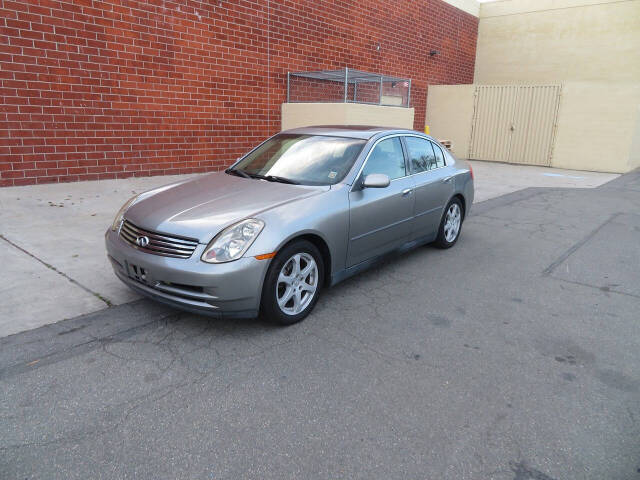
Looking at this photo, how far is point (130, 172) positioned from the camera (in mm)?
10039

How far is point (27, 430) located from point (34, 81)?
306 inches

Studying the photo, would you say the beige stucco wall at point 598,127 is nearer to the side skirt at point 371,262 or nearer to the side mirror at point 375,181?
the side skirt at point 371,262

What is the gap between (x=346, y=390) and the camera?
294 cm

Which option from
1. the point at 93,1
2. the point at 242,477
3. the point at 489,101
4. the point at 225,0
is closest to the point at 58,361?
the point at 242,477

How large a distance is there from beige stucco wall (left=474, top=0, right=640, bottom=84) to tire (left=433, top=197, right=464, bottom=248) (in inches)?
669

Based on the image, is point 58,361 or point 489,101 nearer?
point 58,361

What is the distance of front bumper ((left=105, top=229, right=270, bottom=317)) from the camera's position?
331 cm

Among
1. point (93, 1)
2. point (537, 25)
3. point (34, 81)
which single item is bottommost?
point (34, 81)

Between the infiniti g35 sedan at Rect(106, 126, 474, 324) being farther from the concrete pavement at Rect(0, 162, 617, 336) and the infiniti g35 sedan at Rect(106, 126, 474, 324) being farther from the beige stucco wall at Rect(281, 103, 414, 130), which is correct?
the beige stucco wall at Rect(281, 103, 414, 130)

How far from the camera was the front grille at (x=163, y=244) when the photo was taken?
3.43 meters

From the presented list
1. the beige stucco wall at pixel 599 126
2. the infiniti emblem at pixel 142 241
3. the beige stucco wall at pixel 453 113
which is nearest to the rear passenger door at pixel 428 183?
the infiniti emblem at pixel 142 241

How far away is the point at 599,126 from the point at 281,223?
15785 millimetres

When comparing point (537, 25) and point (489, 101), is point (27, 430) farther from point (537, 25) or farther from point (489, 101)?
point (537, 25)

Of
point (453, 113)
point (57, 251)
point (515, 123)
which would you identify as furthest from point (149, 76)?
point (515, 123)
